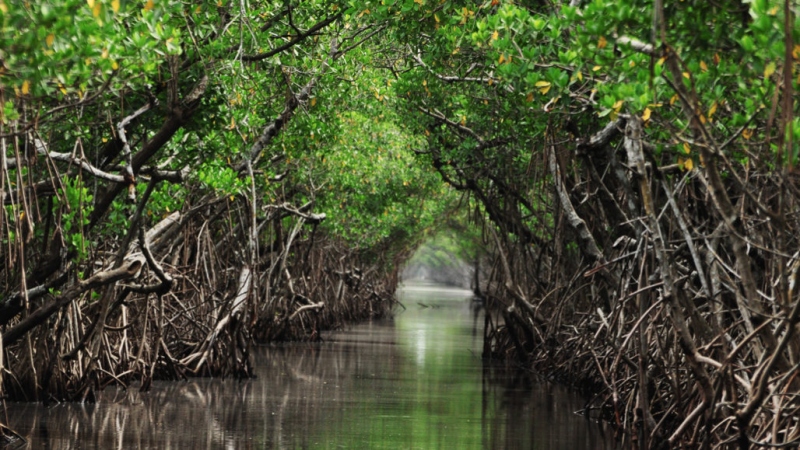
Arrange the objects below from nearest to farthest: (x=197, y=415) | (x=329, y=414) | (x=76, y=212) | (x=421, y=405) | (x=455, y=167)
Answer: (x=76, y=212) → (x=197, y=415) → (x=329, y=414) → (x=421, y=405) → (x=455, y=167)

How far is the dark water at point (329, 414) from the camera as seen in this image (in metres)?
8.62

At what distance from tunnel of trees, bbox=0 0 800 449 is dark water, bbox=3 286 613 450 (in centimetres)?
45

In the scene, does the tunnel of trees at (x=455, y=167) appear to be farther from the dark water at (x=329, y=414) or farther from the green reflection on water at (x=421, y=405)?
the green reflection on water at (x=421, y=405)

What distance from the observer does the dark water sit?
862 cm

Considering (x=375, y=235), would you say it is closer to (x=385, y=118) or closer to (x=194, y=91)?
(x=385, y=118)

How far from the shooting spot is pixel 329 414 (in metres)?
10.4

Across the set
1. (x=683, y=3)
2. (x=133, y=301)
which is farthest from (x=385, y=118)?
(x=683, y=3)

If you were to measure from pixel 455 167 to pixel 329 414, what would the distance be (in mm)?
5698

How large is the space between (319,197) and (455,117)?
3.97 m

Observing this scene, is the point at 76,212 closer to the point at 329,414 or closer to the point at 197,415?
the point at 197,415

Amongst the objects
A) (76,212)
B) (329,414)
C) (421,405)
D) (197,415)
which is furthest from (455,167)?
(76,212)

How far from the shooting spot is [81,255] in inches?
310

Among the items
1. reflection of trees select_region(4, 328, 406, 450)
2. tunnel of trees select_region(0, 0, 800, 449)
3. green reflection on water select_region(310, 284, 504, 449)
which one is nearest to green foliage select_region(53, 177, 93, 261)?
tunnel of trees select_region(0, 0, 800, 449)

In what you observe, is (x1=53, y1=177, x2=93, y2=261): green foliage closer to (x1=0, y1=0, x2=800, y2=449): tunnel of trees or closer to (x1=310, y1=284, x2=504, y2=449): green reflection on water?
(x1=0, y1=0, x2=800, y2=449): tunnel of trees
